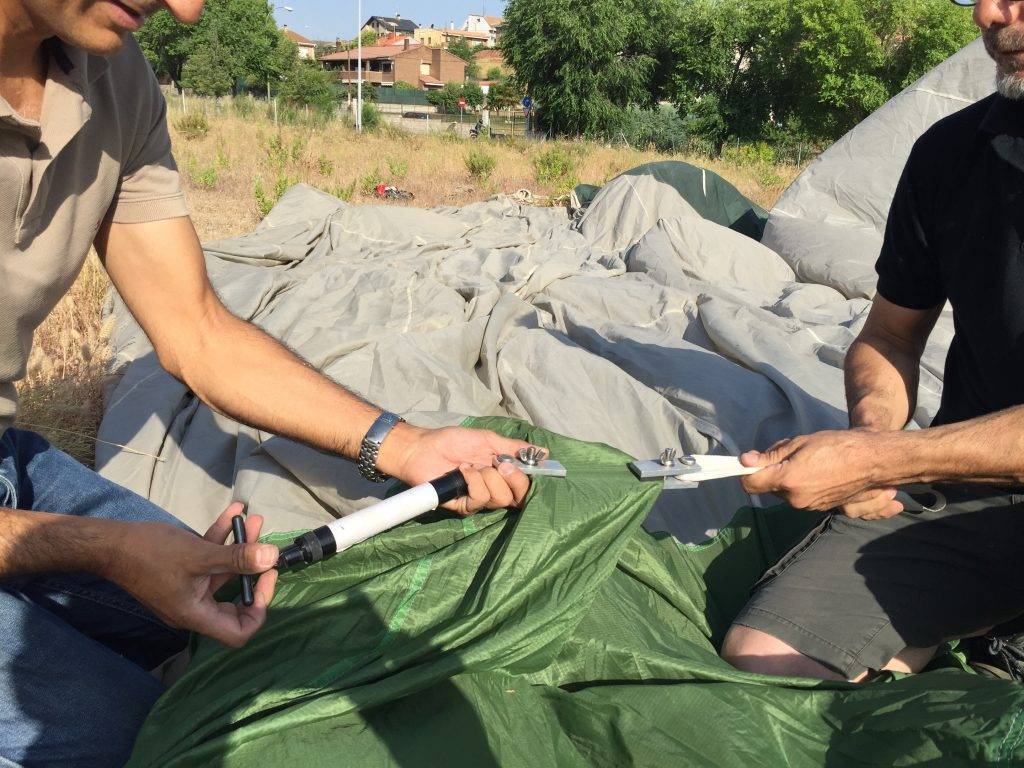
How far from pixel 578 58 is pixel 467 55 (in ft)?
174

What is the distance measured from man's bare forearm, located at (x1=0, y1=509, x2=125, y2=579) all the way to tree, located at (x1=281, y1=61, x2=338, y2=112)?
43.6 metres

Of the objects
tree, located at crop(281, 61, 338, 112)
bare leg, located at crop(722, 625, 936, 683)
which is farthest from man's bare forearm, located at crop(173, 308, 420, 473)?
tree, located at crop(281, 61, 338, 112)

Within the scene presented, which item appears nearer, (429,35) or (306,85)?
(306,85)

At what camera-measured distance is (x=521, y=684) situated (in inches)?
56.4

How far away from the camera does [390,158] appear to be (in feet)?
45.4

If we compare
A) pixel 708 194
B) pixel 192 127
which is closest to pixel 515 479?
pixel 708 194

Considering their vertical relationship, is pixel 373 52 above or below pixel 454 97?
above

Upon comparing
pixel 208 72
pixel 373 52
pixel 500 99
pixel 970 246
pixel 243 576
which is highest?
pixel 373 52

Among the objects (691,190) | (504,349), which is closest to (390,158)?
(691,190)

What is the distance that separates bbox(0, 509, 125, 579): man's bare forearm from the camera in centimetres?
142

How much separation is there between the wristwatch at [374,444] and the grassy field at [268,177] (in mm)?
1623

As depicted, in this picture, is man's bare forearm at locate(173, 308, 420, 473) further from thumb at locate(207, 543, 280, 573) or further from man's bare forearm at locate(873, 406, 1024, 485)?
man's bare forearm at locate(873, 406, 1024, 485)

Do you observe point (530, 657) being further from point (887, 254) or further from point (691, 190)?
point (691, 190)

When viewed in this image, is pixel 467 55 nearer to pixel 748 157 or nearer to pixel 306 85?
pixel 306 85
